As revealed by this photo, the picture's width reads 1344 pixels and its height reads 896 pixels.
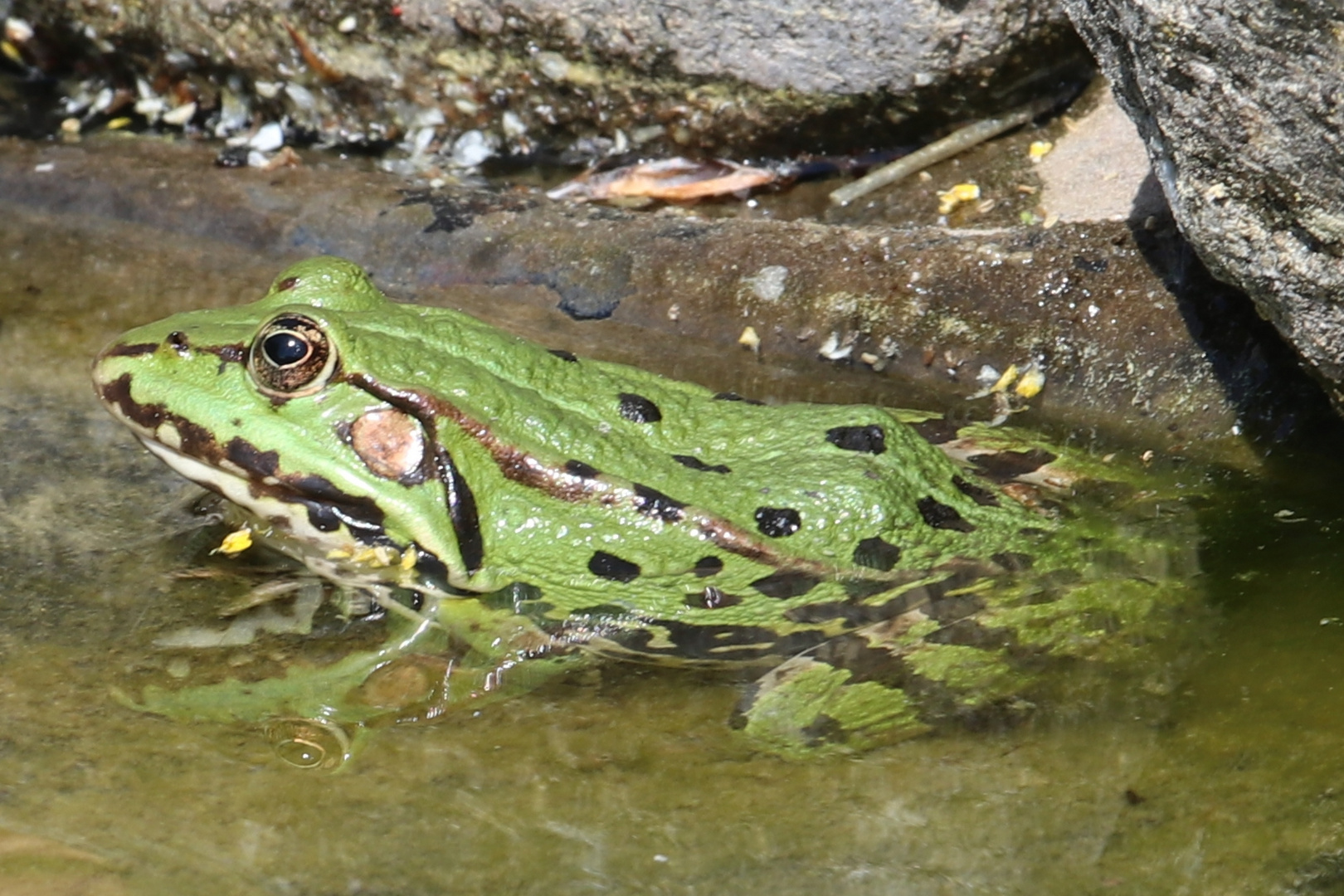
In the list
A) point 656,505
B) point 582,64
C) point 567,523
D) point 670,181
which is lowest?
point 567,523

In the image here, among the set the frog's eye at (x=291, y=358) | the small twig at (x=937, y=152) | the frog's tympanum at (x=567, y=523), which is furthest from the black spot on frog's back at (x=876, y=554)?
the small twig at (x=937, y=152)

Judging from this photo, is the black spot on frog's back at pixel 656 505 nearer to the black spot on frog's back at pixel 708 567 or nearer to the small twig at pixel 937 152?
the black spot on frog's back at pixel 708 567

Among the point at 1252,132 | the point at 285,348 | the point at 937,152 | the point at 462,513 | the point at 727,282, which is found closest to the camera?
the point at 1252,132

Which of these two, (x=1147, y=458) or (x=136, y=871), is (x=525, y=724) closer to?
(x=136, y=871)

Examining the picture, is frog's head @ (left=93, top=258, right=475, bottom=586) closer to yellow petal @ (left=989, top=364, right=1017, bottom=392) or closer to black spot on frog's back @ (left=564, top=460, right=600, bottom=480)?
black spot on frog's back @ (left=564, top=460, right=600, bottom=480)

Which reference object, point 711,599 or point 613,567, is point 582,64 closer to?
point 613,567

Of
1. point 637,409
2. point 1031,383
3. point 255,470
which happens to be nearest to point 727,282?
point 1031,383
